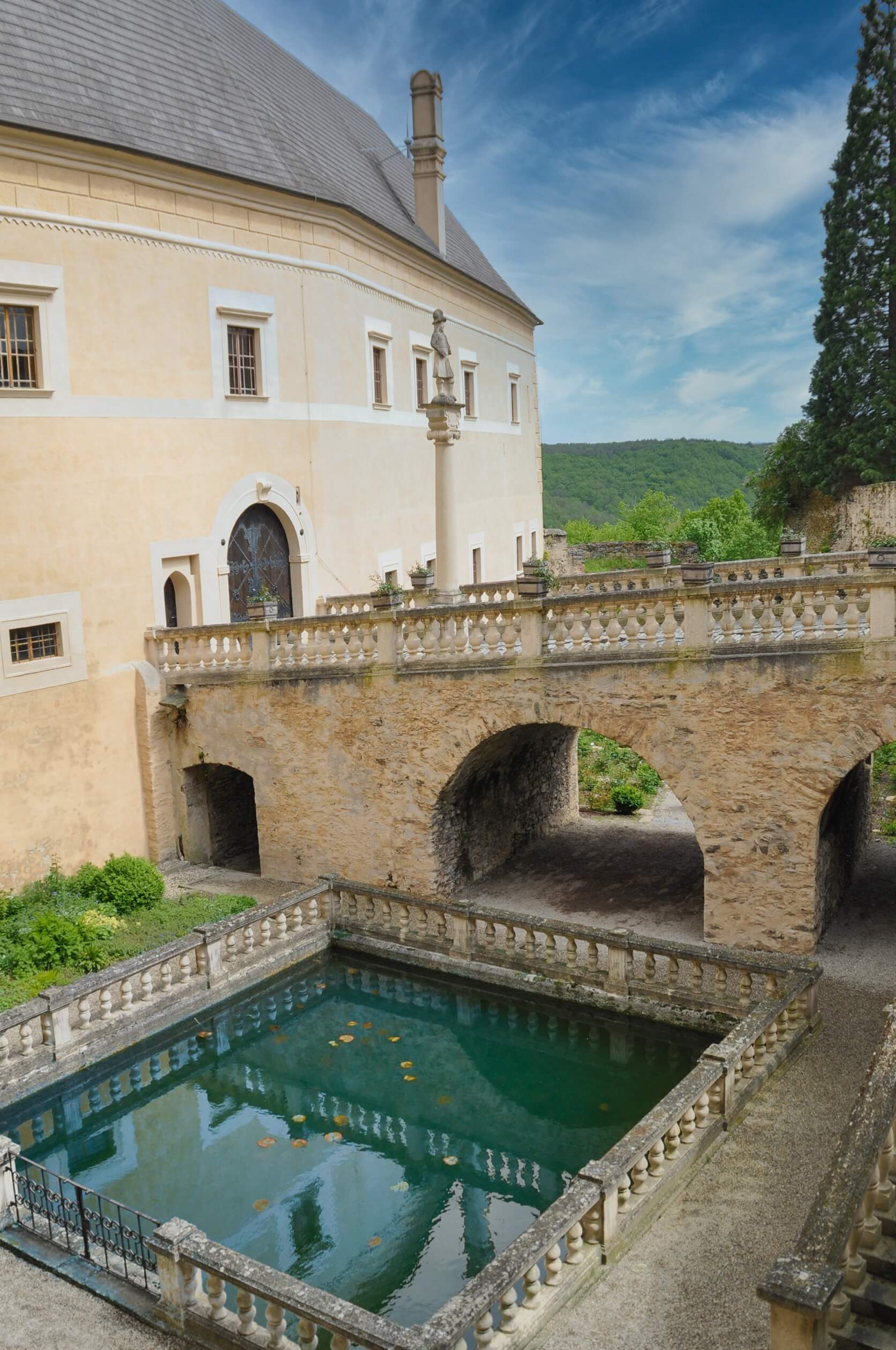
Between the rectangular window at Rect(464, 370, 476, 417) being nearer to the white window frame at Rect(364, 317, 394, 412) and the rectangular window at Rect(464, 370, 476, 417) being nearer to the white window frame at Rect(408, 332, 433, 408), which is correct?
the white window frame at Rect(408, 332, 433, 408)

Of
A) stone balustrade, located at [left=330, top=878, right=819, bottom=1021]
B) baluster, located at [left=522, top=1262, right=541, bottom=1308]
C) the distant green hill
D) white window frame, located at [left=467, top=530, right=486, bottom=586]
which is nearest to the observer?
baluster, located at [left=522, top=1262, right=541, bottom=1308]

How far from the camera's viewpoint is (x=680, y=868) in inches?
739

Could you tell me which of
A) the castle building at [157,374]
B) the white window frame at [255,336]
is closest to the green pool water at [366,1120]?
the castle building at [157,374]

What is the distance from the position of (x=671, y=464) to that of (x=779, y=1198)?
79.8 metres

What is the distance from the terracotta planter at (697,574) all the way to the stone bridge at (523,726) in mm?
148

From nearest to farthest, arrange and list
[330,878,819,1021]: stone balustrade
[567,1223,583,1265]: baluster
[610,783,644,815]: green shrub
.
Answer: [567,1223,583,1265]: baluster → [330,878,819,1021]: stone balustrade → [610,783,644,815]: green shrub

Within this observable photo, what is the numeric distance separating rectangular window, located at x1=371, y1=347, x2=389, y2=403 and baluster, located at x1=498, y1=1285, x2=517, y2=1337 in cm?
1977

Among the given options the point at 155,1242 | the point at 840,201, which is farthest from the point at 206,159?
the point at 840,201

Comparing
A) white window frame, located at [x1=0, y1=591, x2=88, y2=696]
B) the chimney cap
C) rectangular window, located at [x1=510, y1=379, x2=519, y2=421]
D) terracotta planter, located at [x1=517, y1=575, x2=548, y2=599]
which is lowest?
white window frame, located at [x1=0, y1=591, x2=88, y2=696]

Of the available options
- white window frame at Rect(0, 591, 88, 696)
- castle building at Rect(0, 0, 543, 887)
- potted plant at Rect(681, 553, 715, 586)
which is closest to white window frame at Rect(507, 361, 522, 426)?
castle building at Rect(0, 0, 543, 887)

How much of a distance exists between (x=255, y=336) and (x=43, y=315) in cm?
473

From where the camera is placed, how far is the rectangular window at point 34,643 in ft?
55.7

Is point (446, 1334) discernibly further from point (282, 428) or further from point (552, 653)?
point (282, 428)

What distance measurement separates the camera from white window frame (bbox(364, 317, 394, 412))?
23797 millimetres
